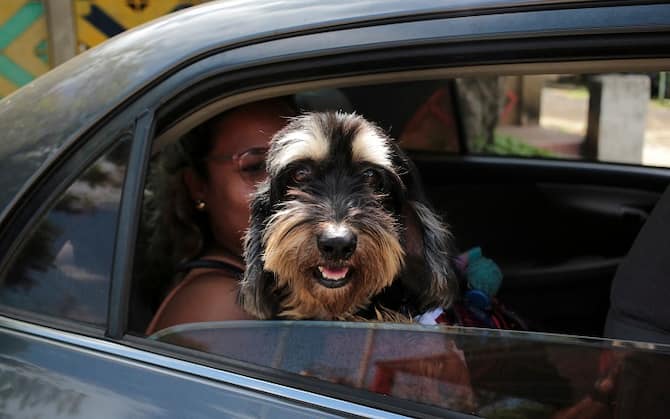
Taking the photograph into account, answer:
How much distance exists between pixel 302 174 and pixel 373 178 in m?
0.19

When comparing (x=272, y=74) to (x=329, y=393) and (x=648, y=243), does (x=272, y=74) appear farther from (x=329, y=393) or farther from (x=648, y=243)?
(x=648, y=243)

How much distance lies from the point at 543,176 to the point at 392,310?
2.43m

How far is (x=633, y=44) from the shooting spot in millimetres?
1598

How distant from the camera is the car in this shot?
5.28 ft

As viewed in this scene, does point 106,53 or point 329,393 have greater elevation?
point 106,53

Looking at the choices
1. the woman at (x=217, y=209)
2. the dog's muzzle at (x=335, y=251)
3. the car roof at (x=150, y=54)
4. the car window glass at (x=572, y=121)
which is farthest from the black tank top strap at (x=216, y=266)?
the car window glass at (x=572, y=121)

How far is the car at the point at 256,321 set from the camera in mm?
1610

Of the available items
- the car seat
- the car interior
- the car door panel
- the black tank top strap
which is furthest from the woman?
the car door panel

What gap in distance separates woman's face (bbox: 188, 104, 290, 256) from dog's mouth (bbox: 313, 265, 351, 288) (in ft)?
1.51

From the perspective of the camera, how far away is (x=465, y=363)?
5.47ft

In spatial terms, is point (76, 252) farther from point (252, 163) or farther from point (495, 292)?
point (495, 292)

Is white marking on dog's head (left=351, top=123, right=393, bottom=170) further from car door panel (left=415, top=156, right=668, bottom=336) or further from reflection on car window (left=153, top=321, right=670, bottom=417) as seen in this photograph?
car door panel (left=415, top=156, right=668, bottom=336)

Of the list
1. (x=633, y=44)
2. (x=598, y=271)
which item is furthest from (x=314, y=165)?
(x=598, y=271)

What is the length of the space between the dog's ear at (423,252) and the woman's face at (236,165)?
41 centimetres
